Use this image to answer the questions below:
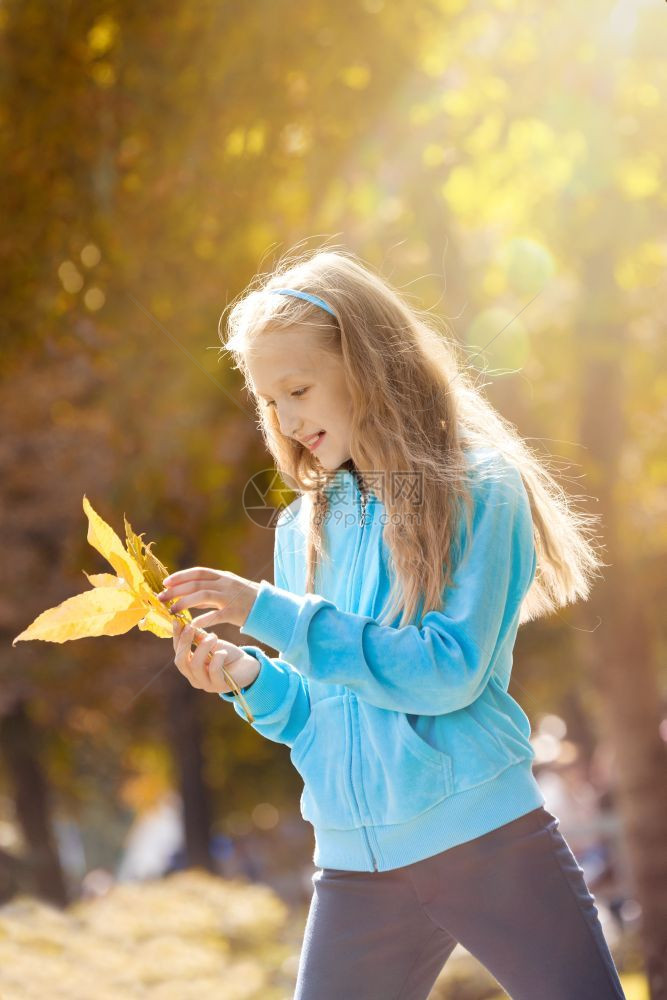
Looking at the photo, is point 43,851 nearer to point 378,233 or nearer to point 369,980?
point 378,233

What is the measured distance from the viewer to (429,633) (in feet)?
6.59

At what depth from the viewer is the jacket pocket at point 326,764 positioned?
2186mm

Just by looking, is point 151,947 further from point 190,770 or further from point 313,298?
point 190,770

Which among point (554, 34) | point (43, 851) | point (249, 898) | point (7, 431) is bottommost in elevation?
point (43, 851)

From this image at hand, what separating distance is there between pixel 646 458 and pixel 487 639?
230 inches

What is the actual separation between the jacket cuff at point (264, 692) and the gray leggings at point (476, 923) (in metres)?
0.36

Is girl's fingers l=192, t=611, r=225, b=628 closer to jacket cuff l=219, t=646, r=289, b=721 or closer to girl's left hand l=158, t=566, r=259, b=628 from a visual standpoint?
girl's left hand l=158, t=566, r=259, b=628

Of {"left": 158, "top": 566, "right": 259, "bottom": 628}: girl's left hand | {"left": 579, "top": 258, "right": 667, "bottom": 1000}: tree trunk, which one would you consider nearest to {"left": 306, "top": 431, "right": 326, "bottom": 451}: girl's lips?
{"left": 158, "top": 566, "right": 259, "bottom": 628}: girl's left hand

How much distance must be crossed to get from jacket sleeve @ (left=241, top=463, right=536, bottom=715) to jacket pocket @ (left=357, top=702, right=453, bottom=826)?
3.6 inches

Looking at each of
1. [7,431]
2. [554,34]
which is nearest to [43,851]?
[7,431]

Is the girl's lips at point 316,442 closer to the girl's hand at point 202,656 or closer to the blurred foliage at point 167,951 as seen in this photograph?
the girl's hand at point 202,656

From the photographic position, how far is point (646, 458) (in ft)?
24.8

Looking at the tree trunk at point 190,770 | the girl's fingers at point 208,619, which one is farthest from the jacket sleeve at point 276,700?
the tree trunk at point 190,770

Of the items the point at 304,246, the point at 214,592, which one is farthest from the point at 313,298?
the point at 304,246
